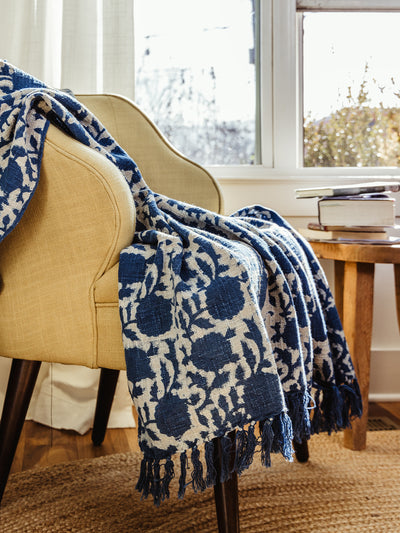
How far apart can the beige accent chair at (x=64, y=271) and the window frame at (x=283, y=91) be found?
1045 millimetres

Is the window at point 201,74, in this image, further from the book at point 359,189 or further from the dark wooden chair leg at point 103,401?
the dark wooden chair leg at point 103,401

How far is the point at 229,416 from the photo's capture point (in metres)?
0.78

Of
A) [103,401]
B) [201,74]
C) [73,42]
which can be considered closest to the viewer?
[103,401]

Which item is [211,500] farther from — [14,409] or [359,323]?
[359,323]

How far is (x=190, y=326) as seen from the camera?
81 cm

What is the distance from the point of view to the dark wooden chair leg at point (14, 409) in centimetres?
93

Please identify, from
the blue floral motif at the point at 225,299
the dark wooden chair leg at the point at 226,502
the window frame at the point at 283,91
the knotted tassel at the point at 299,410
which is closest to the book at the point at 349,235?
the window frame at the point at 283,91

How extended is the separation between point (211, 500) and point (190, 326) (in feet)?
1.50

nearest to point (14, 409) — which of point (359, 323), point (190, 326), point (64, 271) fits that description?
point (64, 271)

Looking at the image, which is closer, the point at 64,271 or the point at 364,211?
the point at 64,271

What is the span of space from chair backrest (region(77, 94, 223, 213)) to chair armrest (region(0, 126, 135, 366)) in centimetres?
54

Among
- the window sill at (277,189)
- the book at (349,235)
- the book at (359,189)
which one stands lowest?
the book at (349,235)

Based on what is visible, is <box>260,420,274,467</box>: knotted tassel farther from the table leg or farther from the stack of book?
the stack of book

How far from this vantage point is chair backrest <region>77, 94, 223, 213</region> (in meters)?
1.43
